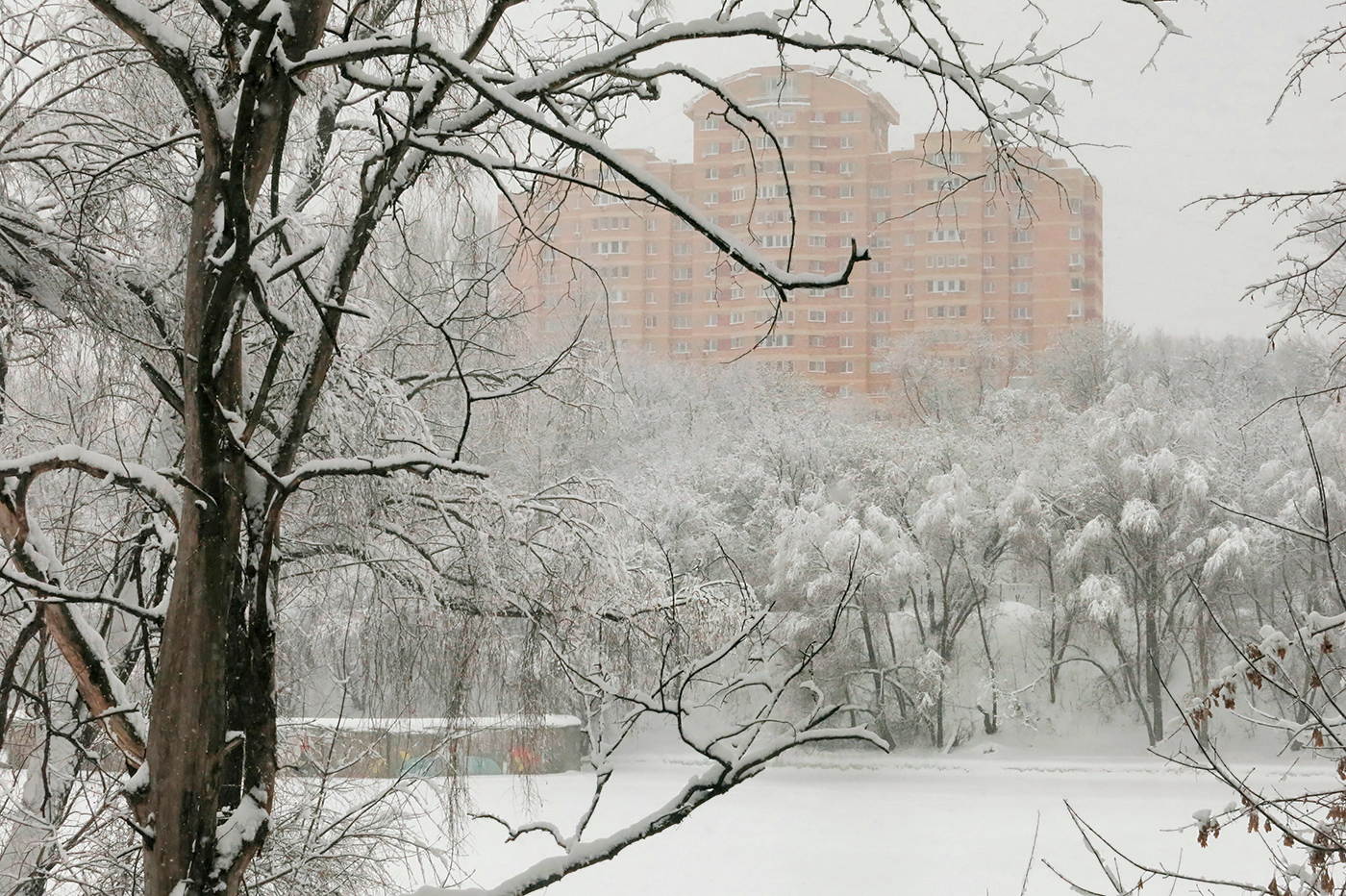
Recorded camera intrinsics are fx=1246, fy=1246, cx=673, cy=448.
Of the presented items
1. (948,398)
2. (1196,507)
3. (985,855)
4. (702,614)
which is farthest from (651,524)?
(948,398)

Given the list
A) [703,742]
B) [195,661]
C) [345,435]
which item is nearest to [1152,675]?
[345,435]

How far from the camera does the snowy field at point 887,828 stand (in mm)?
11531

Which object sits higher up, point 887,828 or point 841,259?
point 841,259

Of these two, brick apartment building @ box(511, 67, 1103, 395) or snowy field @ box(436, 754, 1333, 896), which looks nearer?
snowy field @ box(436, 754, 1333, 896)

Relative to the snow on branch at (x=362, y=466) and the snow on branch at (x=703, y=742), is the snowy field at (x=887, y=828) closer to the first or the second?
the snow on branch at (x=362, y=466)

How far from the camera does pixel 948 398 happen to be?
23.1 meters

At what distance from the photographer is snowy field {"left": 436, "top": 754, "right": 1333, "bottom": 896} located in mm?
11531

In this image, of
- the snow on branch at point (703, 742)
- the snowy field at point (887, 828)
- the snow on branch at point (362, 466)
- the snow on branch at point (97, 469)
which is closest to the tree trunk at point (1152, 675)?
the snowy field at point (887, 828)

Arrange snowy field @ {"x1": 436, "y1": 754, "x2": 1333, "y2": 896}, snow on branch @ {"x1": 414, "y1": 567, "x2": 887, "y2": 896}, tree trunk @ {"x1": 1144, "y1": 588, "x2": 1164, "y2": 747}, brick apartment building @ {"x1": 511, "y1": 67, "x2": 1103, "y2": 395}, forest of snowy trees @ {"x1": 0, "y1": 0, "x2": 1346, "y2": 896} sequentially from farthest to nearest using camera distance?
brick apartment building @ {"x1": 511, "y1": 67, "x2": 1103, "y2": 395} → tree trunk @ {"x1": 1144, "y1": 588, "x2": 1164, "y2": 747} → snowy field @ {"x1": 436, "y1": 754, "x2": 1333, "y2": 896} → forest of snowy trees @ {"x1": 0, "y1": 0, "x2": 1346, "y2": 896} → snow on branch @ {"x1": 414, "y1": 567, "x2": 887, "y2": 896}

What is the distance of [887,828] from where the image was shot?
45.1 ft

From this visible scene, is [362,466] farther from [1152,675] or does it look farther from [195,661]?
[1152,675]

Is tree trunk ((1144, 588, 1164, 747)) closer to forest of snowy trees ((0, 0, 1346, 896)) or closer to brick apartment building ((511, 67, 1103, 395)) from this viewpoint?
brick apartment building ((511, 67, 1103, 395))

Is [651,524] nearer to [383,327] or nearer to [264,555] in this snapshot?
[383,327]

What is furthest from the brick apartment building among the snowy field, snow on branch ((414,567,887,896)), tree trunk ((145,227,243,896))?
snow on branch ((414,567,887,896))
